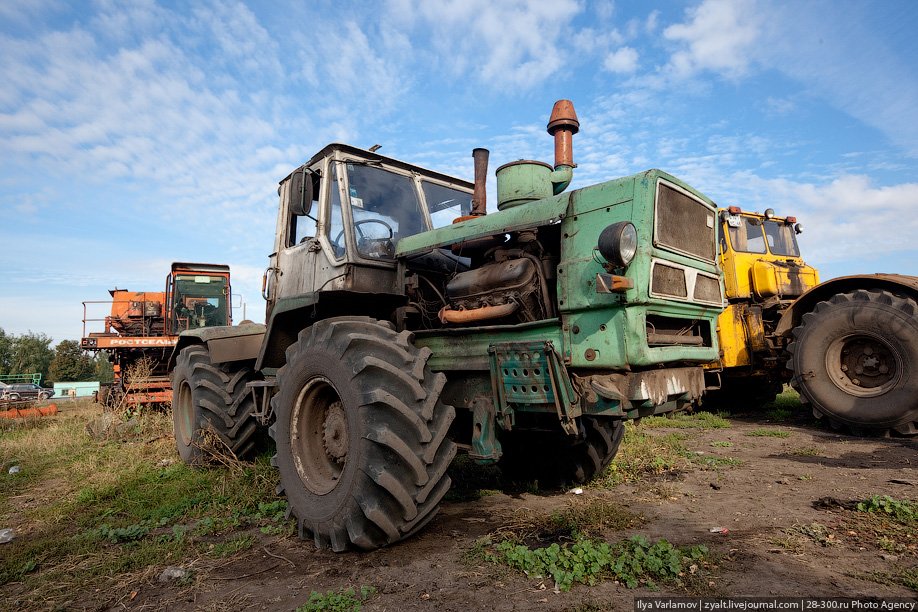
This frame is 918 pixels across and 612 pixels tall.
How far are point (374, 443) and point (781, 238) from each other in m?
9.00

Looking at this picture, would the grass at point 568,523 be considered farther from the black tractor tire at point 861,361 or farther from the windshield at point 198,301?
the windshield at point 198,301

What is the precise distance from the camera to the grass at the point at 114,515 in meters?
3.30

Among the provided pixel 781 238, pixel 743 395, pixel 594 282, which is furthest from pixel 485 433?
pixel 781 238

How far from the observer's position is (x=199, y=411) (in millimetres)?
5965

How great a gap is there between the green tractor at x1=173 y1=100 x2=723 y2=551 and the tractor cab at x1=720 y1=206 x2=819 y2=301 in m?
5.12

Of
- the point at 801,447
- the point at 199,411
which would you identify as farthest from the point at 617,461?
the point at 199,411

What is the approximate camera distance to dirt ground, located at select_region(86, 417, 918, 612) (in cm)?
265

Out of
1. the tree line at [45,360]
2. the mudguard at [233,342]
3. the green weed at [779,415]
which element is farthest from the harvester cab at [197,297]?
the tree line at [45,360]

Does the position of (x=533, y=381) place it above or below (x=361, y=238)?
below

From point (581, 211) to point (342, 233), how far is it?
2.08 meters

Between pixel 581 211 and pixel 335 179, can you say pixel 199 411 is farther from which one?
pixel 581 211

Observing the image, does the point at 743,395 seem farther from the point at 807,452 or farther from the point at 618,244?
the point at 618,244

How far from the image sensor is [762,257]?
9117mm

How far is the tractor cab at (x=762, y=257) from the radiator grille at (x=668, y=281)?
5650mm
